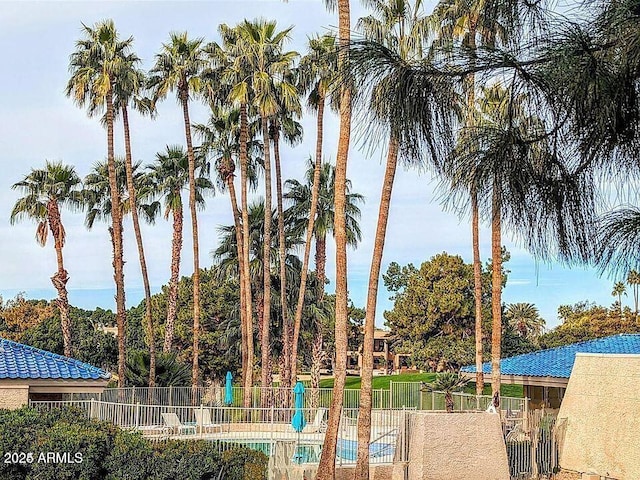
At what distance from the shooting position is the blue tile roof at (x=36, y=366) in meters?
19.7

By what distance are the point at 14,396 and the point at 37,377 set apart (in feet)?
2.02

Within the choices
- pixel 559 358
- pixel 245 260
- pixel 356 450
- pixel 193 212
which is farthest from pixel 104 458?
pixel 193 212

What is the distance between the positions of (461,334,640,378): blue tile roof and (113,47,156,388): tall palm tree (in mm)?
12152

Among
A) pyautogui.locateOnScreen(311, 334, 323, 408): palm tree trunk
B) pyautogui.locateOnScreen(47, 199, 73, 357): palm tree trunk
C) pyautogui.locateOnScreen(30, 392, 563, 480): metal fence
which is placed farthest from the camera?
pyautogui.locateOnScreen(47, 199, 73, 357): palm tree trunk

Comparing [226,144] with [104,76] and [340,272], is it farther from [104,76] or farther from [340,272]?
[340,272]

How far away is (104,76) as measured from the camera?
33938 mm

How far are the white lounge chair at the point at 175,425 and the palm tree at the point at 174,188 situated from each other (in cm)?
1816

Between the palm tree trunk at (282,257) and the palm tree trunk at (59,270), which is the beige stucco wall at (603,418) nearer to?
the palm tree trunk at (282,257)

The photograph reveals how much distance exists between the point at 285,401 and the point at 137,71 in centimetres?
1506

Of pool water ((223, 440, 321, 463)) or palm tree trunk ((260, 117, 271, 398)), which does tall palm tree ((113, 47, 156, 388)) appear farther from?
pool water ((223, 440, 321, 463))

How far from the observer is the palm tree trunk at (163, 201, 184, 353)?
40.5 m

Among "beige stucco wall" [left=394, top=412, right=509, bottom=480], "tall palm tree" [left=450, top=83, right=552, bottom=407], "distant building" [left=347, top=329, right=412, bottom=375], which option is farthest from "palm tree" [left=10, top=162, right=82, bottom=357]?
"distant building" [left=347, top=329, right=412, bottom=375]

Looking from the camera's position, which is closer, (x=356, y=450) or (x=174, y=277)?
(x=356, y=450)

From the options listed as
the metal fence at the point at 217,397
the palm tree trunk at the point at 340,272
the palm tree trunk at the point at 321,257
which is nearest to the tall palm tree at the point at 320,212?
the palm tree trunk at the point at 321,257
